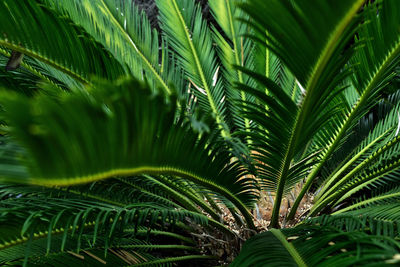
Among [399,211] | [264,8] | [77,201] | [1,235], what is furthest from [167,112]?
[399,211]

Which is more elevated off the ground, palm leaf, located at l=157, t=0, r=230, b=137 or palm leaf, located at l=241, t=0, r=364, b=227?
palm leaf, located at l=157, t=0, r=230, b=137

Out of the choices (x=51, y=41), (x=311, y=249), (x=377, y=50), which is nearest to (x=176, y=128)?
(x=311, y=249)

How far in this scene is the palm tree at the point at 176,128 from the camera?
1.77ft

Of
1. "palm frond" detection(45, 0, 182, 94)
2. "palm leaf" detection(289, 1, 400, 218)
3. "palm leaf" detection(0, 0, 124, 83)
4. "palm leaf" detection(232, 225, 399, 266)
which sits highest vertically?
"palm frond" detection(45, 0, 182, 94)

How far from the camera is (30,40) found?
0.97m

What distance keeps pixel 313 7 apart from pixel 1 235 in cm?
83

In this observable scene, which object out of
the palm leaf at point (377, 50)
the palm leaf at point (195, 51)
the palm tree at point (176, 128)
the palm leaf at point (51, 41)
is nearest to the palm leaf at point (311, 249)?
the palm tree at point (176, 128)

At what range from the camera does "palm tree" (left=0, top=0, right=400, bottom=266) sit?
540 millimetres

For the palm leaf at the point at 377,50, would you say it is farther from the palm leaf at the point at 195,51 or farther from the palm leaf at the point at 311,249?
the palm leaf at the point at 195,51

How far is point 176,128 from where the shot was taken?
0.73 m

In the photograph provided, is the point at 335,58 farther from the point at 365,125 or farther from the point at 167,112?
the point at 365,125

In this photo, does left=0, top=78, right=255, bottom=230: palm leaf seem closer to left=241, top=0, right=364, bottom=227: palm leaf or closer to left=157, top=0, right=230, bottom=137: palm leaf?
left=241, top=0, right=364, bottom=227: palm leaf

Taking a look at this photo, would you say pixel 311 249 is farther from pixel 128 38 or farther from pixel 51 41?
pixel 128 38

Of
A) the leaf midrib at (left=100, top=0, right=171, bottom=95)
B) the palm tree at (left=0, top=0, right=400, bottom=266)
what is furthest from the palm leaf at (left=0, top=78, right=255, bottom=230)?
the leaf midrib at (left=100, top=0, right=171, bottom=95)
